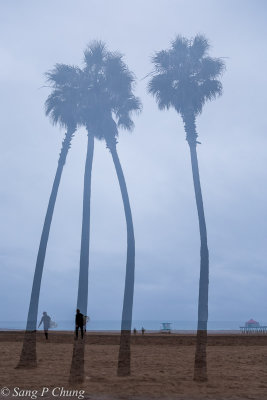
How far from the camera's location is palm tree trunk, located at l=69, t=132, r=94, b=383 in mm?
17141

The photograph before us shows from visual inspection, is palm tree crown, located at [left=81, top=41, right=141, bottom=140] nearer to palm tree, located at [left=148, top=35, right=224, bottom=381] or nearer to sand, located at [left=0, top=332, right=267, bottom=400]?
palm tree, located at [left=148, top=35, right=224, bottom=381]

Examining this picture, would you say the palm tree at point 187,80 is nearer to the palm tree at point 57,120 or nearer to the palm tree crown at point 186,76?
the palm tree crown at point 186,76

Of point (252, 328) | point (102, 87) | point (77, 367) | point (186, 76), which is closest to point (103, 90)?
point (102, 87)

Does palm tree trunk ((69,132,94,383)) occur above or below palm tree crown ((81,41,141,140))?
below

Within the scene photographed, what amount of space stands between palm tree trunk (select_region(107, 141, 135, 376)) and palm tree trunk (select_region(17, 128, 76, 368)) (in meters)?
2.75

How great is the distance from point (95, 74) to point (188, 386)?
13719 millimetres

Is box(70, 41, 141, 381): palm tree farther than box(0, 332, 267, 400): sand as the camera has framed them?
Yes

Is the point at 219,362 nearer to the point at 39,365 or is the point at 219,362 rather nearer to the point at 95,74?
the point at 39,365

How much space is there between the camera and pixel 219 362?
24.0 metres

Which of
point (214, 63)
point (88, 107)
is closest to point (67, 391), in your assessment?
point (88, 107)

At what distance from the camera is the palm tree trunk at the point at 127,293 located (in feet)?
61.2

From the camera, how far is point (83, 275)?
719 inches

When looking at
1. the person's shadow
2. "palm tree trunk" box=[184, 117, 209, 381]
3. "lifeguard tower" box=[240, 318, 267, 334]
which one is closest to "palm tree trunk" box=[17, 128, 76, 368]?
the person's shadow

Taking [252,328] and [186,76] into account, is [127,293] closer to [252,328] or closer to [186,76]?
[186,76]
